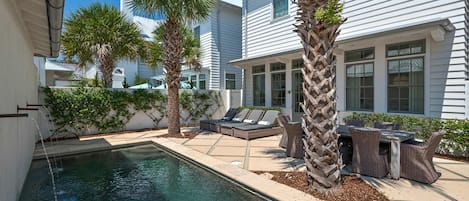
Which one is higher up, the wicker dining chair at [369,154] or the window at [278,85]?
the window at [278,85]

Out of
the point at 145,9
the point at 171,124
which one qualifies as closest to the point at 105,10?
the point at 145,9

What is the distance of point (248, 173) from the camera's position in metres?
5.72

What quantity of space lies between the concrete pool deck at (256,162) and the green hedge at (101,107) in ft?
3.22

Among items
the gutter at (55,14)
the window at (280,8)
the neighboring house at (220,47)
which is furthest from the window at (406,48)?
the neighboring house at (220,47)

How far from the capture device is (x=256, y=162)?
21.9 feet

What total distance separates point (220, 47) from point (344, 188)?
15011 millimetres

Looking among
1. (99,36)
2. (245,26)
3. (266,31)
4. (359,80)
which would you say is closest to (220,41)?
(245,26)

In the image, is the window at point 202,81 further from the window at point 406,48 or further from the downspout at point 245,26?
the window at point 406,48

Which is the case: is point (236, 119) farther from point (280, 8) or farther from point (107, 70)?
point (107, 70)

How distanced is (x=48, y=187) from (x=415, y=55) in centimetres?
1053

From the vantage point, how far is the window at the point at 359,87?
31.7 feet

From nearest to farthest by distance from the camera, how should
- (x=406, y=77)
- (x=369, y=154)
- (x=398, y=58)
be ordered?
(x=369, y=154)
(x=406, y=77)
(x=398, y=58)

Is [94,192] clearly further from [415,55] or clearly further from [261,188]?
[415,55]

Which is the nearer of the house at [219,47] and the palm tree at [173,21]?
the palm tree at [173,21]
